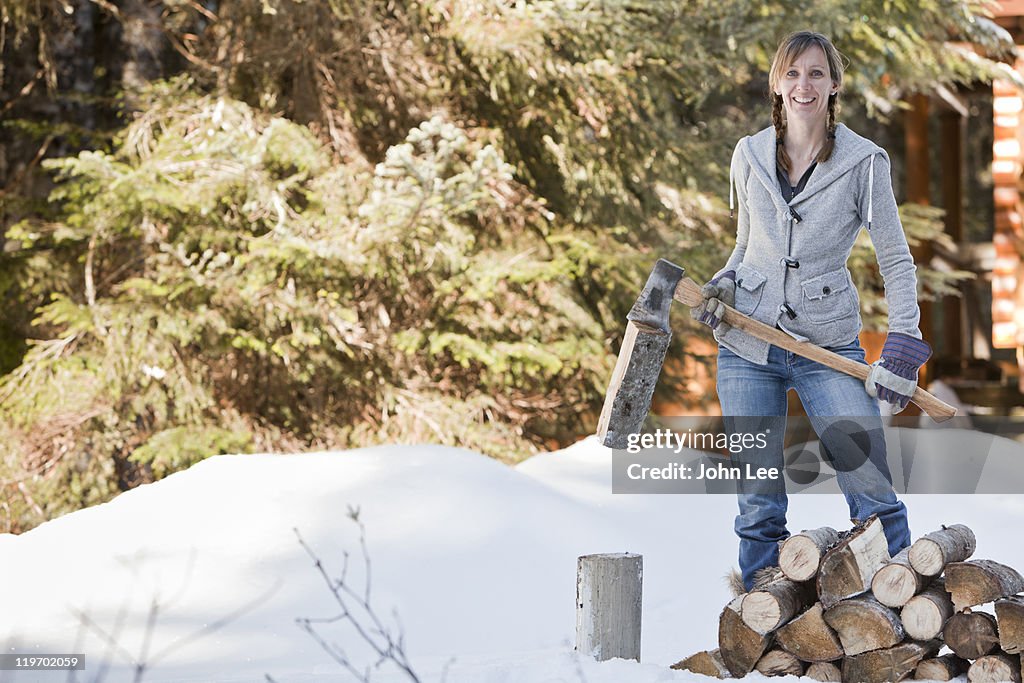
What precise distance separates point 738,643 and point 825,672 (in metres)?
0.27

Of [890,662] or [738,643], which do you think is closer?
[890,662]

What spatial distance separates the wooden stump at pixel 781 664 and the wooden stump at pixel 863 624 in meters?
0.17

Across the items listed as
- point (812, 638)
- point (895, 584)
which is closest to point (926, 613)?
point (895, 584)

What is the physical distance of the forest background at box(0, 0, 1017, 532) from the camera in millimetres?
7434

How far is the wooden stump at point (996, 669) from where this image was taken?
320 centimetres

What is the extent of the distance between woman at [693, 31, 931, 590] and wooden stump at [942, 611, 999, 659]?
28 centimetres

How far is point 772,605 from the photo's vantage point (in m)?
3.35

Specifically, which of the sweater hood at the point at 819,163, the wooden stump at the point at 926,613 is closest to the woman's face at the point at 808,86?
the sweater hood at the point at 819,163

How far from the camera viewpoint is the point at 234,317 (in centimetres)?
754

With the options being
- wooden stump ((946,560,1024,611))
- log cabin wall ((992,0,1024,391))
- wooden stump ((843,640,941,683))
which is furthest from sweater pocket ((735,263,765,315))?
log cabin wall ((992,0,1024,391))

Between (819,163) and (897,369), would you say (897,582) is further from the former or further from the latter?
(819,163)

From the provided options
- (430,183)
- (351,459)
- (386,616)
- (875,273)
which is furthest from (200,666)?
(875,273)

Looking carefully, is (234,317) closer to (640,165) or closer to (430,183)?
(430,183)

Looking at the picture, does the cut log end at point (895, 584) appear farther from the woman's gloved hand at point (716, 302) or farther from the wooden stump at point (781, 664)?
the woman's gloved hand at point (716, 302)
